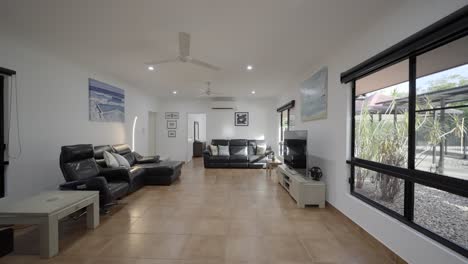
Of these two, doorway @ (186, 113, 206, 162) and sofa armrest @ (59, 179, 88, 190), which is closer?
sofa armrest @ (59, 179, 88, 190)

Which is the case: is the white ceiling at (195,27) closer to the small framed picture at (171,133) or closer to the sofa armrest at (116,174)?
the sofa armrest at (116,174)

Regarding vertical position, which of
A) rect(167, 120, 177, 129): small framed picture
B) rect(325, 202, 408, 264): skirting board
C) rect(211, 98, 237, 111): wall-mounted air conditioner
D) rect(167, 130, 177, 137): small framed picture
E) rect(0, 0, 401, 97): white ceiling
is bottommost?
rect(325, 202, 408, 264): skirting board

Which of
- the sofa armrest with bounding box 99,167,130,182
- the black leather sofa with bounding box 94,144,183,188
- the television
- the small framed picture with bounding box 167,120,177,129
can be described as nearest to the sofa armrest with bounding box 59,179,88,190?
the sofa armrest with bounding box 99,167,130,182

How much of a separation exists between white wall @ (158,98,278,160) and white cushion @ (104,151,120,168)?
3816mm

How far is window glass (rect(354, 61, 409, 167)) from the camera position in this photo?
2.09 meters

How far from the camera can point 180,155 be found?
26.0 feet

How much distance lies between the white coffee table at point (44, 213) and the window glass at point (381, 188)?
11.6ft

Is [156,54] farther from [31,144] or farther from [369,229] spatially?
[369,229]

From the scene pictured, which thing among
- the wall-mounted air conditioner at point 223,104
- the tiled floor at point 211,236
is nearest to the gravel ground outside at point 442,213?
the tiled floor at point 211,236

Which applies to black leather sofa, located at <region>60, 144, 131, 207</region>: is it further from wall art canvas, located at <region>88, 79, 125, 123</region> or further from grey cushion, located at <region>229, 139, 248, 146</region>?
grey cushion, located at <region>229, 139, 248, 146</region>

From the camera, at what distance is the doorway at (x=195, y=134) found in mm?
8373

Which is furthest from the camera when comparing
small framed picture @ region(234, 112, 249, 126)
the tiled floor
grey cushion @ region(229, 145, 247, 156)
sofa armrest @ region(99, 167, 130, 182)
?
small framed picture @ region(234, 112, 249, 126)

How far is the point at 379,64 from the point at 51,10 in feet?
11.6

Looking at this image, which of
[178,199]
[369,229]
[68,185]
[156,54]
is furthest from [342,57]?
[68,185]
